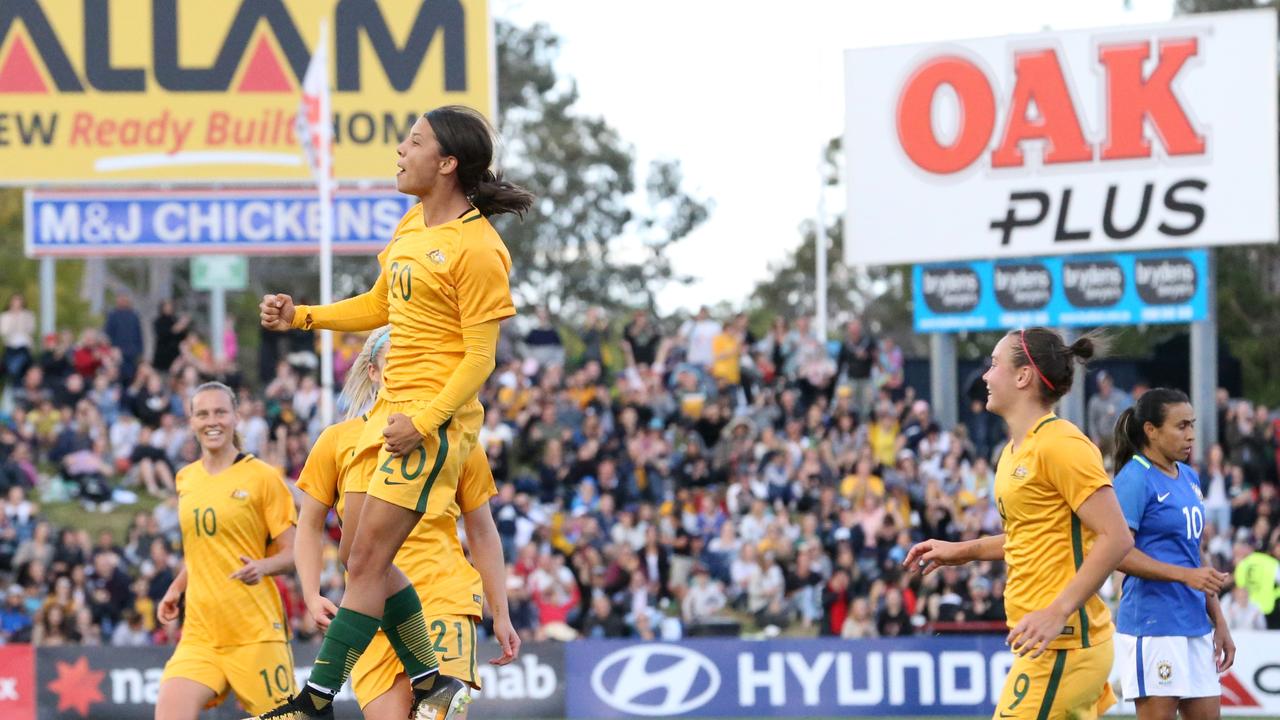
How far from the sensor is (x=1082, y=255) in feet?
82.9

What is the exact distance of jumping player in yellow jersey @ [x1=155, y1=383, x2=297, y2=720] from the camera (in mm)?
8516

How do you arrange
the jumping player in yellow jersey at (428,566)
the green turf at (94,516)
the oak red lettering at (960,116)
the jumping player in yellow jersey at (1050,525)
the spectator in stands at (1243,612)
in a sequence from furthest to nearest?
the oak red lettering at (960,116), the green turf at (94,516), the spectator in stands at (1243,612), the jumping player in yellow jersey at (428,566), the jumping player in yellow jersey at (1050,525)

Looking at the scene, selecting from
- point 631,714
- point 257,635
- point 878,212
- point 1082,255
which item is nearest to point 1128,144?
point 1082,255

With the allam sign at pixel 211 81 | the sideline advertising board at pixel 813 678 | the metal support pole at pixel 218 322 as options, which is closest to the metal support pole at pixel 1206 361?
the sideline advertising board at pixel 813 678

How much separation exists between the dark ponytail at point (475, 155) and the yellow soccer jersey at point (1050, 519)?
6.61 ft

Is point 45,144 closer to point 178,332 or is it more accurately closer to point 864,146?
point 178,332

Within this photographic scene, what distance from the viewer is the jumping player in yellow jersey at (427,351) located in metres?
5.97

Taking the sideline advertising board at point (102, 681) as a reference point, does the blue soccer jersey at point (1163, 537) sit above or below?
above

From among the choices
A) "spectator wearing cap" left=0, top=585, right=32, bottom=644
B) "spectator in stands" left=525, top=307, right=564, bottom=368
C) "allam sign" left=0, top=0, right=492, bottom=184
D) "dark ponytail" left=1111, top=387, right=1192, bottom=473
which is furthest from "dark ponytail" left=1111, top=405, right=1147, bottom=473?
"allam sign" left=0, top=0, right=492, bottom=184

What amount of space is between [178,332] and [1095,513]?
19.5 metres

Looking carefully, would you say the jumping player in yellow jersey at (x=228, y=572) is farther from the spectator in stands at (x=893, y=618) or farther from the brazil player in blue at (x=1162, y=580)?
the spectator in stands at (x=893, y=618)

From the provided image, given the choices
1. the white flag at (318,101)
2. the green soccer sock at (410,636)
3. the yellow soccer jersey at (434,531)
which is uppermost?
the white flag at (318,101)

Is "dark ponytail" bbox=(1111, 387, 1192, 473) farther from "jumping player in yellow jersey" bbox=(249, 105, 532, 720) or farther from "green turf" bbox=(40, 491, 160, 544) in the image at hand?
"green turf" bbox=(40, 491, 160, 544)

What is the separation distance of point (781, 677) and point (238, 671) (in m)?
8.15
